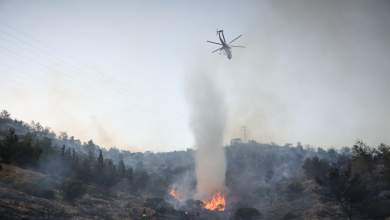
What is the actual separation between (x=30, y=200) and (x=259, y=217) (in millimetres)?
45823

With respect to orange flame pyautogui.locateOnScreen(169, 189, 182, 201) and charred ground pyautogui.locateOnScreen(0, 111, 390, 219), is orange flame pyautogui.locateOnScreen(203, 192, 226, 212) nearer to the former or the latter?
charred ground pyautogui.locateOnScreen(0, 111, 390, 219)

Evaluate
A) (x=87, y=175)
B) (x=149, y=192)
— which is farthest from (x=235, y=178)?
(x=87, y=175)

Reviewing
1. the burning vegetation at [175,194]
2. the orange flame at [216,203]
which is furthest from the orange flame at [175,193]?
the orange flame at [216,203]

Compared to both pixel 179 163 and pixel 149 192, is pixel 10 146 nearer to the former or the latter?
pixel 149 192

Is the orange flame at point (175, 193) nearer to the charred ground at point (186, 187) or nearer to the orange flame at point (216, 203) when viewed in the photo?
the charred ground at point (186, 187)

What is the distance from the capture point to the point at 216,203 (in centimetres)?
8738

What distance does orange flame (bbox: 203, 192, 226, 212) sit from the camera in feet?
271

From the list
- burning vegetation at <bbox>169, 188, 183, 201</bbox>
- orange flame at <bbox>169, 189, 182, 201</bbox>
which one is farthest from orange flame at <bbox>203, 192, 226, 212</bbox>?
orange flame at <bbox>169, 189, 182, 201</bbox>

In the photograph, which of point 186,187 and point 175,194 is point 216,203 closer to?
point 175,194

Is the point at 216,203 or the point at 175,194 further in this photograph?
the point at 175,194

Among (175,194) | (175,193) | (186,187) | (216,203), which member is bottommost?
(216,203)

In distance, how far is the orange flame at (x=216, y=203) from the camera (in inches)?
3255

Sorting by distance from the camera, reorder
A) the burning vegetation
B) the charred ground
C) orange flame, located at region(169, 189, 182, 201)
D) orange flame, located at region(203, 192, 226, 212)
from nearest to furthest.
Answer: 1. the charred ground
2. orange flame, located at region(203, 192, 226, 212)
3. the burning vegetation
4. orange flame, located at region(169, 189, 182, 201)

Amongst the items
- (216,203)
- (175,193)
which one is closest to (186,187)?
(175,193)
